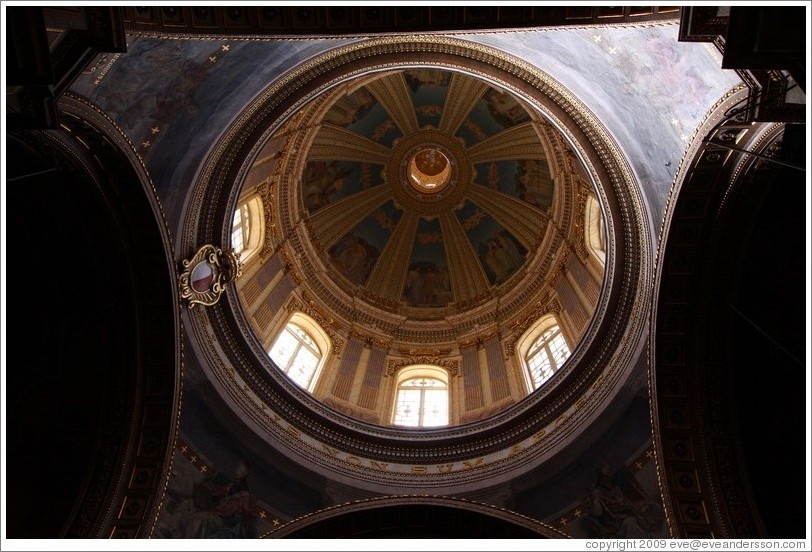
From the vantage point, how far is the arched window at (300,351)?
57.2ft

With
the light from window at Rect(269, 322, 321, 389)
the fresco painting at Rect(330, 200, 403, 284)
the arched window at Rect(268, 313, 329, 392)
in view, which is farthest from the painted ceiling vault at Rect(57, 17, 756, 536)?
the light from window at Rect(269, 322, 321, 389)

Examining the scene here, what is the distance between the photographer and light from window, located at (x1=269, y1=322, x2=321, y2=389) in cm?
1739

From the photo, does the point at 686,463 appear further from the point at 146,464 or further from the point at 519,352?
the point at 146,464

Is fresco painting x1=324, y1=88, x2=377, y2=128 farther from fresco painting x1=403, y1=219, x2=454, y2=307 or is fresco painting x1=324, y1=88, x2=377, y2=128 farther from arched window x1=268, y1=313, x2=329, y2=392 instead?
arched window x1=268, y1=313, x2=329, y2=392

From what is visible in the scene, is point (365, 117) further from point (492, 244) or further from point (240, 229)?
point (240, 229)

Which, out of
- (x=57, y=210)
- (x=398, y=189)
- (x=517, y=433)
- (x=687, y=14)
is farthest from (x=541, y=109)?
(x=398, y=189)

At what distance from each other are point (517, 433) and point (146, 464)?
25.0 ft

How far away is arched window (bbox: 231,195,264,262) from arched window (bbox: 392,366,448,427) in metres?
5.66

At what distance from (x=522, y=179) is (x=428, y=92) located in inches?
183

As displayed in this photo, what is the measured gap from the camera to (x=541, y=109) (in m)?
12.8

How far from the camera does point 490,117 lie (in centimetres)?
2380

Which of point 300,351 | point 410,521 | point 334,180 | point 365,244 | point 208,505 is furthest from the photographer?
point 365,244

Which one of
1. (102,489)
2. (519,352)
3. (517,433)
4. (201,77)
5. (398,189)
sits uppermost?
(398,189)

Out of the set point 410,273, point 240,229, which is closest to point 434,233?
Result: point 410,273
